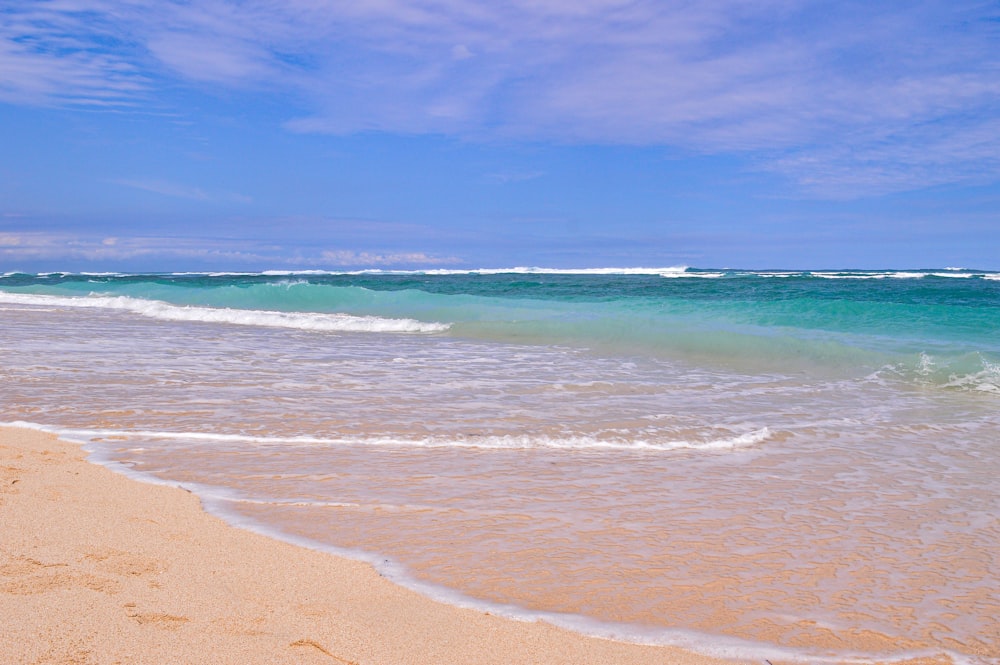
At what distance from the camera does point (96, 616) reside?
8.04 ft

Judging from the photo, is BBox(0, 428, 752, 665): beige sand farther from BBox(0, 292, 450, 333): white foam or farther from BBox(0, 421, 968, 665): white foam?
BBox(0, 292, 450, 333): white foam

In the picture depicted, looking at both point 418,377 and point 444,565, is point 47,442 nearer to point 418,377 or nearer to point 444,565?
point 444,565

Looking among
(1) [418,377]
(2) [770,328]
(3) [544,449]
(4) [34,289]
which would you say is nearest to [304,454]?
(3) [544,449]

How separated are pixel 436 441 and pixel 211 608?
287 centimetres

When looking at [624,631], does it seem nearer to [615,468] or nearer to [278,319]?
[615,468]

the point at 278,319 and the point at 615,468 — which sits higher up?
the point at 278,319

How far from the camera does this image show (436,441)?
5410 mm

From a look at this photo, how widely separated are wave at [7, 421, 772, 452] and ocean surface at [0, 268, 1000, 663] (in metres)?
0.03

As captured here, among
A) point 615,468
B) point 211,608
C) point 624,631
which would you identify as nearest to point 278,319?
point 615,468

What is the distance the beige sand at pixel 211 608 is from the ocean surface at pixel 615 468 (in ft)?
0.65

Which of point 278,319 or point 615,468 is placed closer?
point 615,468

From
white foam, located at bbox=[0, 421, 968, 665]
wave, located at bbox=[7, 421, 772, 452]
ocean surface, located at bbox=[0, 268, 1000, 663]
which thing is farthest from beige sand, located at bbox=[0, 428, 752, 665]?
wave, located at bbox=[7, 421, 772, 452]

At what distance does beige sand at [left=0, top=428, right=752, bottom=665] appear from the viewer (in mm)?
2309

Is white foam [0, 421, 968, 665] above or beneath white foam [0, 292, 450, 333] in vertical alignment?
beneath
